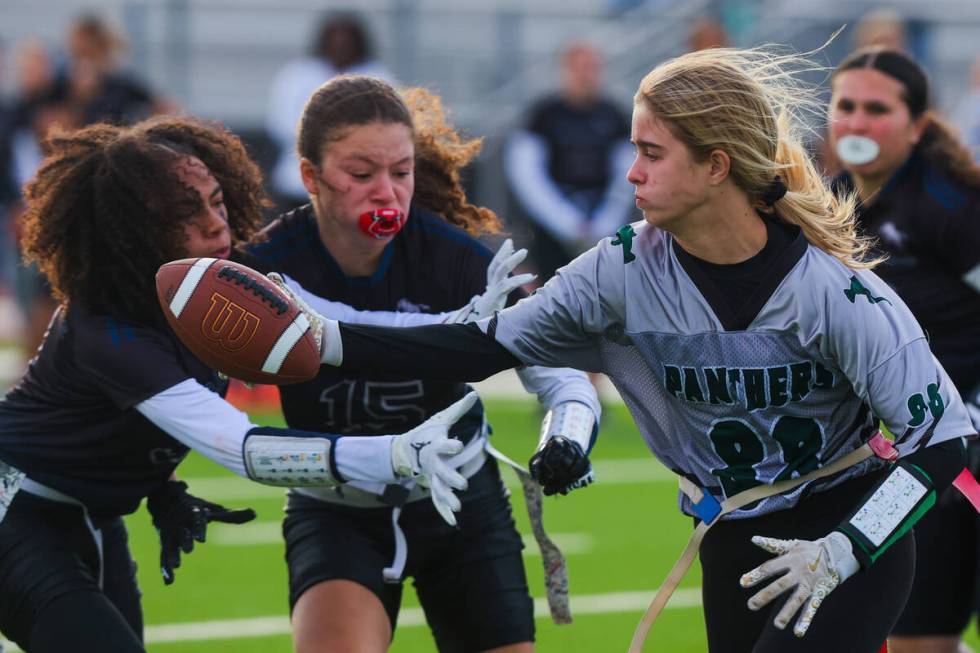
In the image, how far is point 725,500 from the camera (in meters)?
3.19

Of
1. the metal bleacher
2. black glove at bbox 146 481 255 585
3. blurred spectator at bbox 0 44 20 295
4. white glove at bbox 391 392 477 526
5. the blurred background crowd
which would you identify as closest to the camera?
white glove at bbox 391 392 477 526

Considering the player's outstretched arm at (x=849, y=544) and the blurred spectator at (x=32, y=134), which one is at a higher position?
the player's outstretched arm at (x=849, y=544)

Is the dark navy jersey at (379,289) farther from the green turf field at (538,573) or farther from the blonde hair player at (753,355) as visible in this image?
the green turf field at (538,573)

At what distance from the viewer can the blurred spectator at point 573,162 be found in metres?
9.51

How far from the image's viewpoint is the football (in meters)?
3.04

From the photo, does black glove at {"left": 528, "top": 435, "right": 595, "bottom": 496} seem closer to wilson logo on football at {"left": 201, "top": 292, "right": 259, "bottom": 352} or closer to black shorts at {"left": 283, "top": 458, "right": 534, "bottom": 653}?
black shorts at {"left": 283, "top": 458, "right": 534, "bottom": 653}

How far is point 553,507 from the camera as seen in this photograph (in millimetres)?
7223

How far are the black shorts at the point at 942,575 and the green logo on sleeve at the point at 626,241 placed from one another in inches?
57.3

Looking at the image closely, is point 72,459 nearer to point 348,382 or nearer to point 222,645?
point 348,382

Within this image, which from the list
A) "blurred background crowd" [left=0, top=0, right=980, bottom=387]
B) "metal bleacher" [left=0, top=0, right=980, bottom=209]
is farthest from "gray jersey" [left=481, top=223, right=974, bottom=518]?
"metal bleacher" [left=0, top=0, right=980, bottom=209]

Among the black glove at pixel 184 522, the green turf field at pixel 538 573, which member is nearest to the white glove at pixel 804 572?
the black glove at pixel 184 522

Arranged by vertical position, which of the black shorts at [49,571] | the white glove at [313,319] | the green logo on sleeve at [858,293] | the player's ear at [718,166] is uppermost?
the player's ear at [718,166]

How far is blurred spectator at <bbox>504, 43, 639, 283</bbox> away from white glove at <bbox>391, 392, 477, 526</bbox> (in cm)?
642

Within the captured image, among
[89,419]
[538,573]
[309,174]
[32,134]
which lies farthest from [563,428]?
[32,134]
